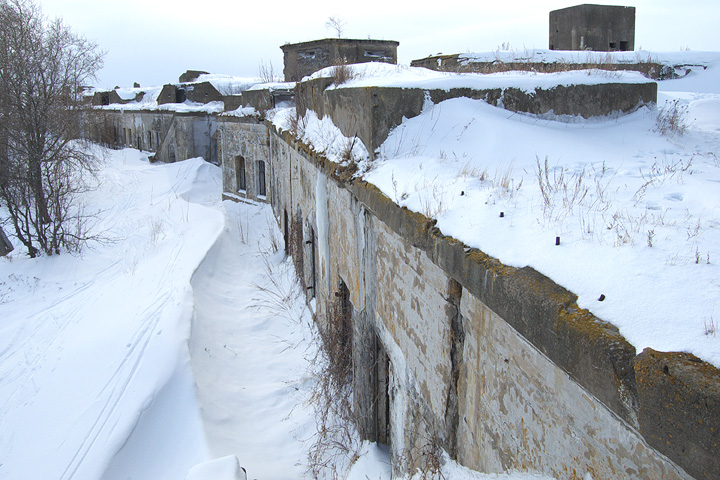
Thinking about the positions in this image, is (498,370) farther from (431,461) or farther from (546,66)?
(546,66)

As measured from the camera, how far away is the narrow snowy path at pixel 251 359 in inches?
229

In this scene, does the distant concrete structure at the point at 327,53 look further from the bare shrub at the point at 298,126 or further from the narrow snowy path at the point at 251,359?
the bare shrub at the point at 298,126

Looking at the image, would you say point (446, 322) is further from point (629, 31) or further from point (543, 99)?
point (629, 31)

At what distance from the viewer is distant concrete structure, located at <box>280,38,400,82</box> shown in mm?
18609

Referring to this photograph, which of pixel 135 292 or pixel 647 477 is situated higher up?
pixel 647 477

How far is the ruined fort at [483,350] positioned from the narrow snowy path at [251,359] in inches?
38.2

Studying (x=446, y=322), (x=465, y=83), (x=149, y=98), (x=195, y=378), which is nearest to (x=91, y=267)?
(x=195, y=378)

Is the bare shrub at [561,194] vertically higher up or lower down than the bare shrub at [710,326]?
higher up

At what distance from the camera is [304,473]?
5305 millimetres

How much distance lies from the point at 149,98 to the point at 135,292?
86.2 feet

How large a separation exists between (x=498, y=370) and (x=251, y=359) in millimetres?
6072

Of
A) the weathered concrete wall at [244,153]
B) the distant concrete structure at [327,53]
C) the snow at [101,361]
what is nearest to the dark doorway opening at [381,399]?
the snow at [101,361]

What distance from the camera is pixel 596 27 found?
14336 millimetres

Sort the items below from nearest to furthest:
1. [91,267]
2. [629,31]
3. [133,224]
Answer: [91,267]
[629,31]
[133,224]
